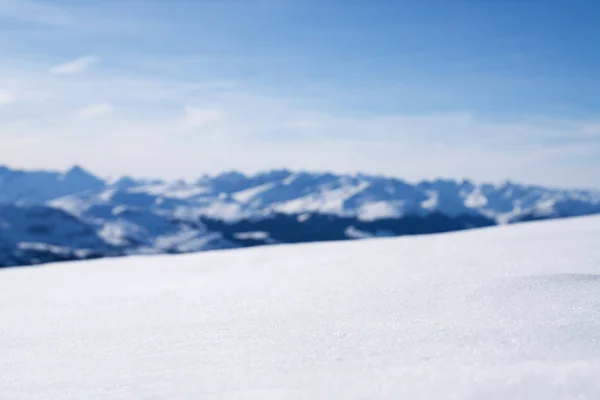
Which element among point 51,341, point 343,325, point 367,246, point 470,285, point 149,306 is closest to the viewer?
point 343,325

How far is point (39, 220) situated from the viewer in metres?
184

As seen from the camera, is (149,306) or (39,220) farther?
(39,220)

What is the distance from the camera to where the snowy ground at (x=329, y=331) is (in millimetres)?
2729

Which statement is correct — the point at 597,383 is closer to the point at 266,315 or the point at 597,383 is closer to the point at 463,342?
the point at 463,342

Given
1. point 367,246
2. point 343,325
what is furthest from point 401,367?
point 367,246

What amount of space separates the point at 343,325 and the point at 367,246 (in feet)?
14.9

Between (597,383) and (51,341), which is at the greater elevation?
(51,341)

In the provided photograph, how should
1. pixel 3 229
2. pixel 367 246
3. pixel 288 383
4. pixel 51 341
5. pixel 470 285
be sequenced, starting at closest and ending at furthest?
pixel 288 383, pixel 51 341, pixel 470 285, pixel 367 246, pixel 3 229

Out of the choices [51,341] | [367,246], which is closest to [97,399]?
[51,341]

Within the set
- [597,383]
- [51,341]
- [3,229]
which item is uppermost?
[3,229]

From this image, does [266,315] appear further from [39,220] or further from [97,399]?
[39,220]

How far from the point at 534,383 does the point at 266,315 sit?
2250mm

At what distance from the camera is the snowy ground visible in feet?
8.95

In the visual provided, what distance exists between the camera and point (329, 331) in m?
3.61
